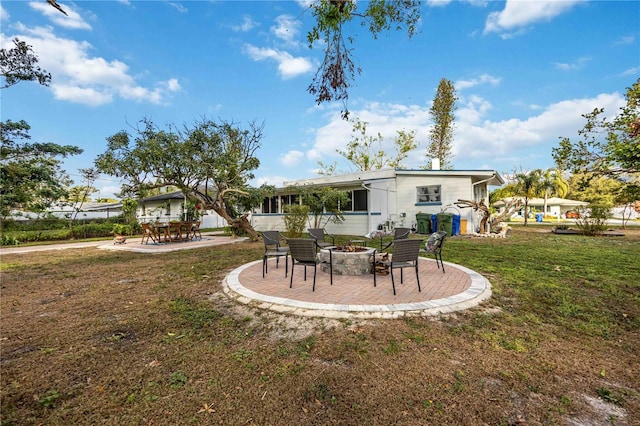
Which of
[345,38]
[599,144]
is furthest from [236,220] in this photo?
[599,144]

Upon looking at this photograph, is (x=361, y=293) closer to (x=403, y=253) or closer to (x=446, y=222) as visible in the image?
(x=403, y=253)

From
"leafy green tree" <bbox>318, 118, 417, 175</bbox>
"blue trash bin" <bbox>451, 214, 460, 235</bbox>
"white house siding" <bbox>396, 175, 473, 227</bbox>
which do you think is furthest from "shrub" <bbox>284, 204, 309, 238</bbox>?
"leafy green tree" <bbox>318, 118, 417, 175</bbox>

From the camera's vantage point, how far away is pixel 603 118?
6.46 metres

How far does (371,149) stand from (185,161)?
2394cm

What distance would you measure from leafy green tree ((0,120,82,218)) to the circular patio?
12.3m

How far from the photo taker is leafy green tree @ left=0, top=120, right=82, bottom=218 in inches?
445

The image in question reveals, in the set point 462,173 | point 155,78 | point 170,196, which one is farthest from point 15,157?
point 462,173

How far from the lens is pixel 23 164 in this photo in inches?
457

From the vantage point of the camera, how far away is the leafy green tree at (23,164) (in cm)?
1130

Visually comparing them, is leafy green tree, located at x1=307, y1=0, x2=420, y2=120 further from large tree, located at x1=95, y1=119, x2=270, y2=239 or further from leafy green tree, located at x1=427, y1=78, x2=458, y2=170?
leafy green tree, located at x1=427, y1=78, x2=458, y2=170

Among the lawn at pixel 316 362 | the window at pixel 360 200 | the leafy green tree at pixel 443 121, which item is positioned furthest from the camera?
the leafy green tree at pixel 443 121

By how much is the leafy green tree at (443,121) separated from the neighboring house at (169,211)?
23002 mm

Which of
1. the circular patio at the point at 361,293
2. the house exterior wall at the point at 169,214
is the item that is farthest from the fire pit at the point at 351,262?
the house exterior wall at the point at 169,214

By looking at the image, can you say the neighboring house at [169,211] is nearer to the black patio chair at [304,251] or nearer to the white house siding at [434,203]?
the white house siding at [434,203]
